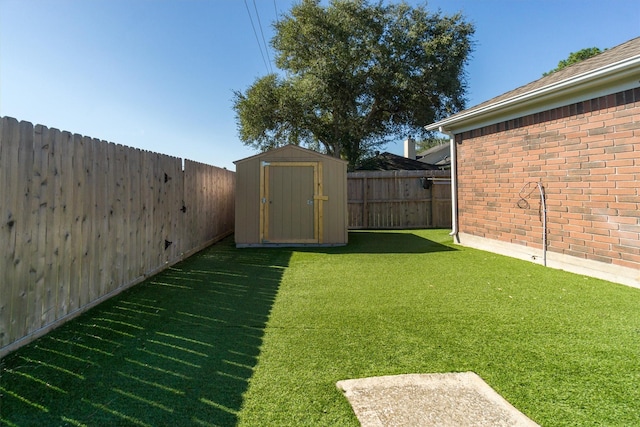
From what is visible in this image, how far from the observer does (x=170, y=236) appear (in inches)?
208

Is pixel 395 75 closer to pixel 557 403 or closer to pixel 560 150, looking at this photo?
pixel 560 150

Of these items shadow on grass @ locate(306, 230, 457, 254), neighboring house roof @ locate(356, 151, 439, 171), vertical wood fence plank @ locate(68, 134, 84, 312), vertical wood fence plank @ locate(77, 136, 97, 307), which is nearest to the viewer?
vertical wood fence plank @ locate(68, 134, 84, 312)

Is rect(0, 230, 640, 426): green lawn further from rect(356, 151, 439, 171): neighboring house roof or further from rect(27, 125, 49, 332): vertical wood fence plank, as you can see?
Answer: rect(356, 151, 439, 171): neighboring house roof

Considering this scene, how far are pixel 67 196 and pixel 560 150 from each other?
6228 mm

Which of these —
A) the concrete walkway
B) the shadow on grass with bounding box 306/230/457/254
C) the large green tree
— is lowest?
the concrete walkway

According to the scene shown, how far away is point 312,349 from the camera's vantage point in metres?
2.44

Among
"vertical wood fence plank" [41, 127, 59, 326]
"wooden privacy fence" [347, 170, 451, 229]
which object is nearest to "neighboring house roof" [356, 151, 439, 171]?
"wooden privacy fence" [347, 170, 451, 229]

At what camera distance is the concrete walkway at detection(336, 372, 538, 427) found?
1.64 m

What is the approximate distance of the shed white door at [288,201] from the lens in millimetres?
7371

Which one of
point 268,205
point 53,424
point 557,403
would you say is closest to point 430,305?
point 557,403

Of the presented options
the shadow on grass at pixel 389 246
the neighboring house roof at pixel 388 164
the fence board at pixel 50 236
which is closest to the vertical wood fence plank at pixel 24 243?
the fence board at pixel 50 236

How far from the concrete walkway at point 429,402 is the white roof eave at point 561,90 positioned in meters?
4.18

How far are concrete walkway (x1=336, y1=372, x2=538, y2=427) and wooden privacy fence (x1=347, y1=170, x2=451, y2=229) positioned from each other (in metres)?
9.36

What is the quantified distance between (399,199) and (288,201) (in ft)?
16.8
